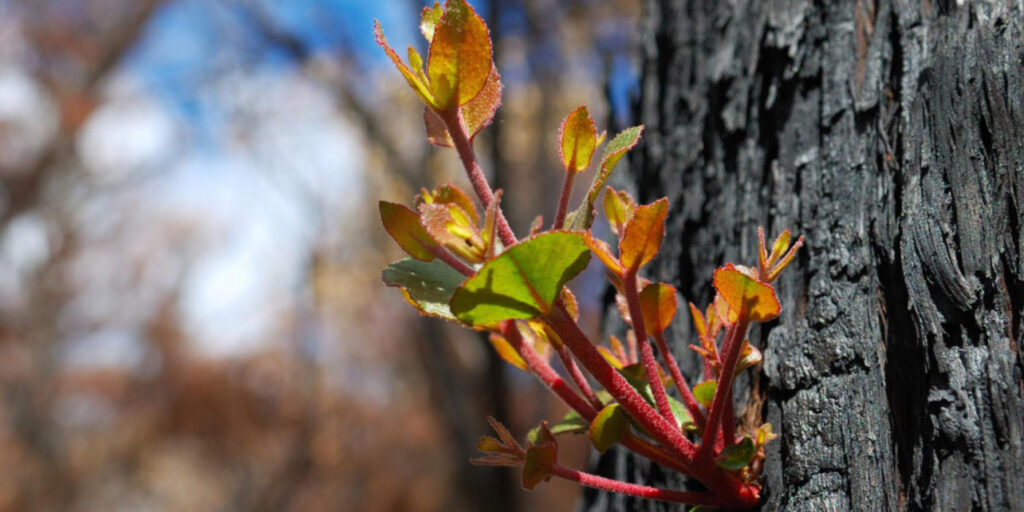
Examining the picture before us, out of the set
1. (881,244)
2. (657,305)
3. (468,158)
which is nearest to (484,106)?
(468,158)

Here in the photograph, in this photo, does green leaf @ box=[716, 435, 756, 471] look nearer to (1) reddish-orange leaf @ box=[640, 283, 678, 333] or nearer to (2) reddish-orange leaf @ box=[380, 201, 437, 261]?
(1) reddish-orange leaf @ box=[640, 283, 678, 333]

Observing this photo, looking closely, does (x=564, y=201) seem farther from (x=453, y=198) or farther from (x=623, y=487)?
(x=623, y=487)

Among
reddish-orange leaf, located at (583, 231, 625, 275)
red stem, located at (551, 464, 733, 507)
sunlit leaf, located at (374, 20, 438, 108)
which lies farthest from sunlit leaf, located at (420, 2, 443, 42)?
red stem, located at (551, 464, 733, 507)

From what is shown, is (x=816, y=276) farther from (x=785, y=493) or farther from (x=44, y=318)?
(x=44, y=318)

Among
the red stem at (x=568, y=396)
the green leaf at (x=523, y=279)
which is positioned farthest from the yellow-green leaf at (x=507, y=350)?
the green leaf at (x=523, y=279)

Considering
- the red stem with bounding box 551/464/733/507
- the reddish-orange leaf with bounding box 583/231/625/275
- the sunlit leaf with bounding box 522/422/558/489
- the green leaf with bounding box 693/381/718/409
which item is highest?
the reddish-orange leaf with bounding box 583/231/625/275

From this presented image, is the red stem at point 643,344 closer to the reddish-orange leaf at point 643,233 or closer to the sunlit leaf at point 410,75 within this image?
the reddish-orange leaf at point 643,233

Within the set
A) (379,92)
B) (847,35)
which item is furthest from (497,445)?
(379,92)

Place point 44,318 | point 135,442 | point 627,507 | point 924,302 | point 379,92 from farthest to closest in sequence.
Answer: point 135,442 → point 44,318 → point 379,92 → point 627,507 → point 924,302
